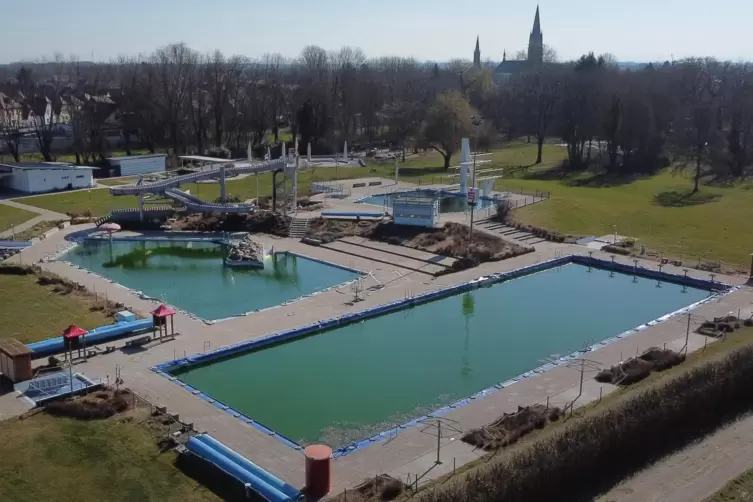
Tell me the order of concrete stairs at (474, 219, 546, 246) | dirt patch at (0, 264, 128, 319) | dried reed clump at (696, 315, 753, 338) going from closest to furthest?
dried reed clump at (696, 315, 753, 338), dirt patch at (0, 264, 128, 319), concrete stairs at (474, 219, 546, 246)

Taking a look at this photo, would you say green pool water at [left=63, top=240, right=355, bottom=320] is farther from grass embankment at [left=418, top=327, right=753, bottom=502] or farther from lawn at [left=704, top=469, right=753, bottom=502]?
lawn at [left=704, top=469, right=753, bottom=502]

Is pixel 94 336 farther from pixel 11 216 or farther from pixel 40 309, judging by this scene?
pixel 11 216

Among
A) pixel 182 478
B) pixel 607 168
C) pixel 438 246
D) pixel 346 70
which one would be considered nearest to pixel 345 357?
pixel 182 478

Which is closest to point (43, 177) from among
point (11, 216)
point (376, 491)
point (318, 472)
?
point (11, 216)

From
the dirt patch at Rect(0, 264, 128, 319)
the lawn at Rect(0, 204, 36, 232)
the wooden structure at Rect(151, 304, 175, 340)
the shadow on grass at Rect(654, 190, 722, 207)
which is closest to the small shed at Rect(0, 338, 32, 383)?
the wooden structure at Rect(151, 304, 175, 340)

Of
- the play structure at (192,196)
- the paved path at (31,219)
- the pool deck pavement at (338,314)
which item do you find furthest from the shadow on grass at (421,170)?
the paved path at (31,219)
